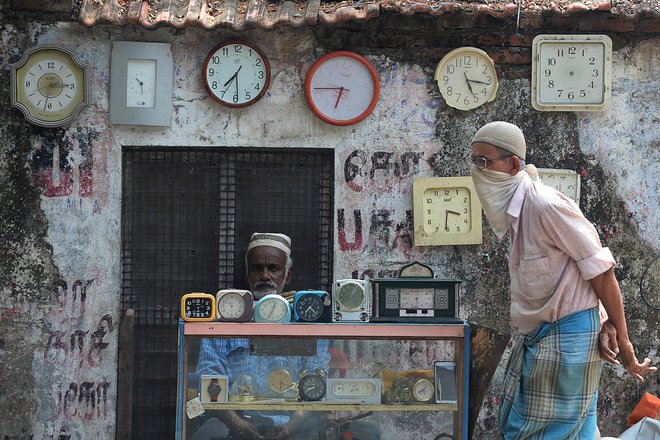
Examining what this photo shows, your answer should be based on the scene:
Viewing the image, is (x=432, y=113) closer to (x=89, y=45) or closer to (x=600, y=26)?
(x=600, y=26)

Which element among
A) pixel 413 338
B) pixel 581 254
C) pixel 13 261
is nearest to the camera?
pixel 581 254

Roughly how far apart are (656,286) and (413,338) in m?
2.65

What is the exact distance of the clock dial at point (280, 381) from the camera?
200 inches

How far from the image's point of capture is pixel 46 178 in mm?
6832

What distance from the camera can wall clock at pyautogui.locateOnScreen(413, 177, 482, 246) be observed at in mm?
6836

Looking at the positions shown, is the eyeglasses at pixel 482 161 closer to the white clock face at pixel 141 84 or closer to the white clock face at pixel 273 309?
the white clock face at pixel 273 309

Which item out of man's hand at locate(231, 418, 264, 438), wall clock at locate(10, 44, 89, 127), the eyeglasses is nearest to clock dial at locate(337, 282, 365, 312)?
man's hand at locate(231, 418, 264, 438)

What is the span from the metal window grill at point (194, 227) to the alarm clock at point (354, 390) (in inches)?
75.4

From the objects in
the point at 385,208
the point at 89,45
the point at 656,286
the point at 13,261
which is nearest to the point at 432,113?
the point at 385,208

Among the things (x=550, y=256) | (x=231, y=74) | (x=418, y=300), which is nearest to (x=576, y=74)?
(x=231, y=74)

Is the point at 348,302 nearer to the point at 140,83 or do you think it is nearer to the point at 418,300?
the point at 418,300

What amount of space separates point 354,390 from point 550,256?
1.24 meters

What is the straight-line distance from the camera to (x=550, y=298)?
455cm

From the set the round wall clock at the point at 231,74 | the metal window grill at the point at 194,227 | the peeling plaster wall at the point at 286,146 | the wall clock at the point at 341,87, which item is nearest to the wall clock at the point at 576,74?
the peeling plaster wall at the point at 286,146
